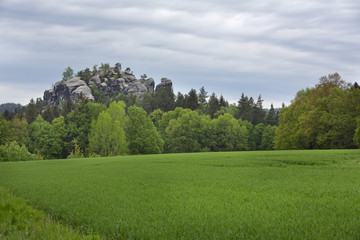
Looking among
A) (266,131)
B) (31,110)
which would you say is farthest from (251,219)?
(31,110)

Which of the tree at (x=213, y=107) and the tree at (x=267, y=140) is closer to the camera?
the tree at (x=267, y=140)

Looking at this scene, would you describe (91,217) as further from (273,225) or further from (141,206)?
(273,225)

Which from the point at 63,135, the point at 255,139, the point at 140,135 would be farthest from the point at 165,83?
the point at 63,135

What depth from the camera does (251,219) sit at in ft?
26.5

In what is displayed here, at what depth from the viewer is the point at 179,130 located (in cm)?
9012

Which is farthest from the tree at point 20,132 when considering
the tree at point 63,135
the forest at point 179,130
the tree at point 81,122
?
the tree at point 81,122

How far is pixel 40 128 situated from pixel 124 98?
256 ft

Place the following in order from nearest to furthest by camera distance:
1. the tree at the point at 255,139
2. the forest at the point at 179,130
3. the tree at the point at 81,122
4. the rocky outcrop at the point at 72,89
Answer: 1. the forest at the point at 179,130
2. the tree at the point at 81,122
3. the tree at the point at 255,139
4. the rocky outcrop at the point at 72,89

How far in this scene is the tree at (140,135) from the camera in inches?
2980

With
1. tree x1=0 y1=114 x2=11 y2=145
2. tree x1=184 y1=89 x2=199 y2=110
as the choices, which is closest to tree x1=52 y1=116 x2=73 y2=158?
tree x1=0 y1=114 x2=11 y2=145

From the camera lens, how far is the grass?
6.11m

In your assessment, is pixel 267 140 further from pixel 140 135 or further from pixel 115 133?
pixel 115 133

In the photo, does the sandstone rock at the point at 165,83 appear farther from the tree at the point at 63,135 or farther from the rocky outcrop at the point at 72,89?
the tree at the point at 63,135

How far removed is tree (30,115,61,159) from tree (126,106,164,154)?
1862 cm
